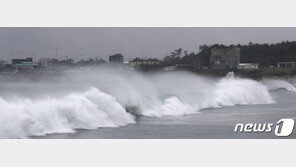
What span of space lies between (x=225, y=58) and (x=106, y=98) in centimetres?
892

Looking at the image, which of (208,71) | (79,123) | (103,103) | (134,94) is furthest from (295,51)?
(79,123)

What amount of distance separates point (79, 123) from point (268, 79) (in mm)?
20449

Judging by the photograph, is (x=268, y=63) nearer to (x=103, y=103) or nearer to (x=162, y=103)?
(x=162, y=103)

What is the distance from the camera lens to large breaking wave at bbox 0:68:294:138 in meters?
17.0

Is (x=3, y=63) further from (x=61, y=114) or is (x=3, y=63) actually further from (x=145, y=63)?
(x=145, y=63)

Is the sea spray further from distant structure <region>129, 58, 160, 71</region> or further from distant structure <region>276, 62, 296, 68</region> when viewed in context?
distant structure <region>276, 62, 296, 68</region>

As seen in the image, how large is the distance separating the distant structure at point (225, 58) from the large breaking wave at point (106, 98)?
136cm

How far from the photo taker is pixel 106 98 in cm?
2112

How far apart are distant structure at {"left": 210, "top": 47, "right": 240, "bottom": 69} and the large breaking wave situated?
1364 mm

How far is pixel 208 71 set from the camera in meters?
30.5

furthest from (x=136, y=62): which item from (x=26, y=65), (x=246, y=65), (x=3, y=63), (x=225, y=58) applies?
(x=246, y=65)

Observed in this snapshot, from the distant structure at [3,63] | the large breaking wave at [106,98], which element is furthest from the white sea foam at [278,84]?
the distant structure at [3,63]

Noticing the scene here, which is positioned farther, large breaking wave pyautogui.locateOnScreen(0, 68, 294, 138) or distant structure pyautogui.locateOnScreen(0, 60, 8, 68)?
distant structure pyautogui.locateOnScreen(0, 60, 8, 68)

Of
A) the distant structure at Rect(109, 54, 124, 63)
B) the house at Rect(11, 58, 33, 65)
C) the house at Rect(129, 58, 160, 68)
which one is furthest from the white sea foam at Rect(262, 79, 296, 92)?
the house at Rect(11, 58, 33, 65)
